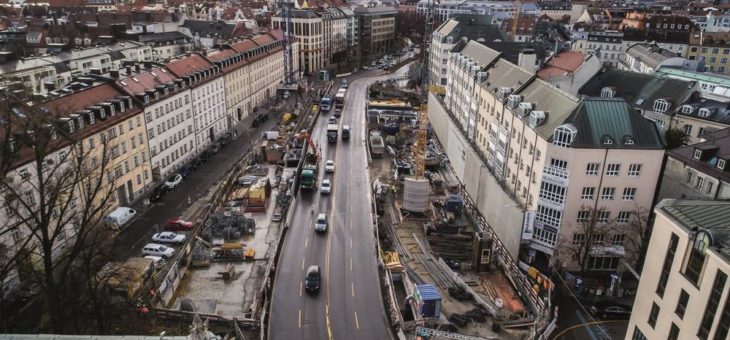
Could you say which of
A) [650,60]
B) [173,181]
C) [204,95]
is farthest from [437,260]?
[650,60]

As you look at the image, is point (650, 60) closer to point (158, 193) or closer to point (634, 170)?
point (634, 170)

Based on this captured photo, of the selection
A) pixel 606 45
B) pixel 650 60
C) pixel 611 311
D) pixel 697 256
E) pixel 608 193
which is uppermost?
pixel 650 60

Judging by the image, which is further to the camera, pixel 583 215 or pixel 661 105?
pixel 661 105

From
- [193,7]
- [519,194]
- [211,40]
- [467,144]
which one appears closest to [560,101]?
[519,194]

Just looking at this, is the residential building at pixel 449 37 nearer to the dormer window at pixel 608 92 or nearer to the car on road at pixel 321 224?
the dormer window at pixel 608 92

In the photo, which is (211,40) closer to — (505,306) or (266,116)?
(266,116)

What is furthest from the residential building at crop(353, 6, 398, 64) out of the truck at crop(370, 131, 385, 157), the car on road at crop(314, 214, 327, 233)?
the car on road at crop(314, 214, 327, 233)
